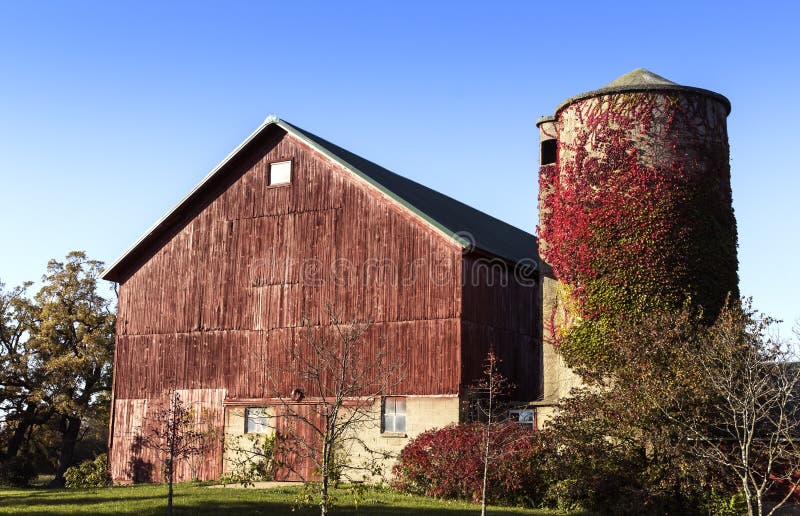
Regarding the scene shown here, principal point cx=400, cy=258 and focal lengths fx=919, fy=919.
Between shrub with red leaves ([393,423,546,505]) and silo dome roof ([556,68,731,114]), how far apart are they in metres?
10.4

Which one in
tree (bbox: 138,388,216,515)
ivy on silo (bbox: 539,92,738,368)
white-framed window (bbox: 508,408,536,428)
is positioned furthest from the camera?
tree (bbox: 138,388,216,515)

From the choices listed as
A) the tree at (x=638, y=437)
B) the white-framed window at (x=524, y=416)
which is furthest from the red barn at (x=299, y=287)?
the tree at (x=638, y=437)

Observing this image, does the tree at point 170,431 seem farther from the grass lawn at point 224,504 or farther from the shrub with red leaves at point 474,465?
the shrub with red leaves at point 474,465

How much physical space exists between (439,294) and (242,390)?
26.4ft

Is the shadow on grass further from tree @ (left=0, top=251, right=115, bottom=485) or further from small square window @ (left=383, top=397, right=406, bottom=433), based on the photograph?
tree @ (left=0, top=251, right=115, bottom=485)

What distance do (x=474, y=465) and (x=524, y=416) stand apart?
4.26 meters

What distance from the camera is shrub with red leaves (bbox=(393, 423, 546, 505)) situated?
23.9 m

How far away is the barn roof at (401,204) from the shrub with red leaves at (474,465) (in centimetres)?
593

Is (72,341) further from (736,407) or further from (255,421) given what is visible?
(736,407)

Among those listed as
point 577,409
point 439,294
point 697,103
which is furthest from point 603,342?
point 697,103

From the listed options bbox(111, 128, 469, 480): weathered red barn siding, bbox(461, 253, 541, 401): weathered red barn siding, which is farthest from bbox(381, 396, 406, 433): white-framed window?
bbox(461, 253, 541, 401): weathered red barn siding

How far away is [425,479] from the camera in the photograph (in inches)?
1009

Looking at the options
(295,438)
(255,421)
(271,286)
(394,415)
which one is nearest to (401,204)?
(271,286)

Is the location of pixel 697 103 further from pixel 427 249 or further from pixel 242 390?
pixel 242 390
